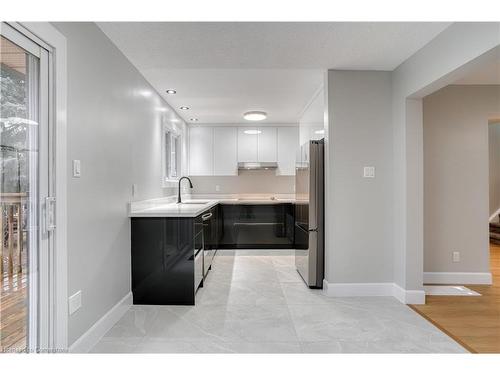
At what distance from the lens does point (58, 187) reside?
166cm

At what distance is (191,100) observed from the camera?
406 cm

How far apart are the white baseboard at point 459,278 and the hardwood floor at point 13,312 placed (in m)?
3.75

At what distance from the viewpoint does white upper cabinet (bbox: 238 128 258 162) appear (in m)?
5.51

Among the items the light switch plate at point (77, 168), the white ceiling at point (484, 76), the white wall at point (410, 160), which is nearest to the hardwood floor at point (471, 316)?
the white wall at point (410, 160)

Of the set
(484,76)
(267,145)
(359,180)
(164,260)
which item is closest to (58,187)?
(164,260)

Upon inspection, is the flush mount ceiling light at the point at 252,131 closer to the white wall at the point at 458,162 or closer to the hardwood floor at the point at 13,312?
the white wall at the point at 458,162

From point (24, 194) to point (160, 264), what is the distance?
4.67 feet

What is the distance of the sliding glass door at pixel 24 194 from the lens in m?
1.41

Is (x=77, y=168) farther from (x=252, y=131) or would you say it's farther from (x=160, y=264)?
(x=252, y=131)

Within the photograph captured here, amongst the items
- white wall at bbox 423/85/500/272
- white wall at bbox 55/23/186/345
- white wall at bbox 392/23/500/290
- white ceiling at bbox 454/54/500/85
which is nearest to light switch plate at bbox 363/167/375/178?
white wall at bbox 392/23/500/290

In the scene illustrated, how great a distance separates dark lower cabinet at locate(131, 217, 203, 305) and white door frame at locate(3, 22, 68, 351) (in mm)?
1019
